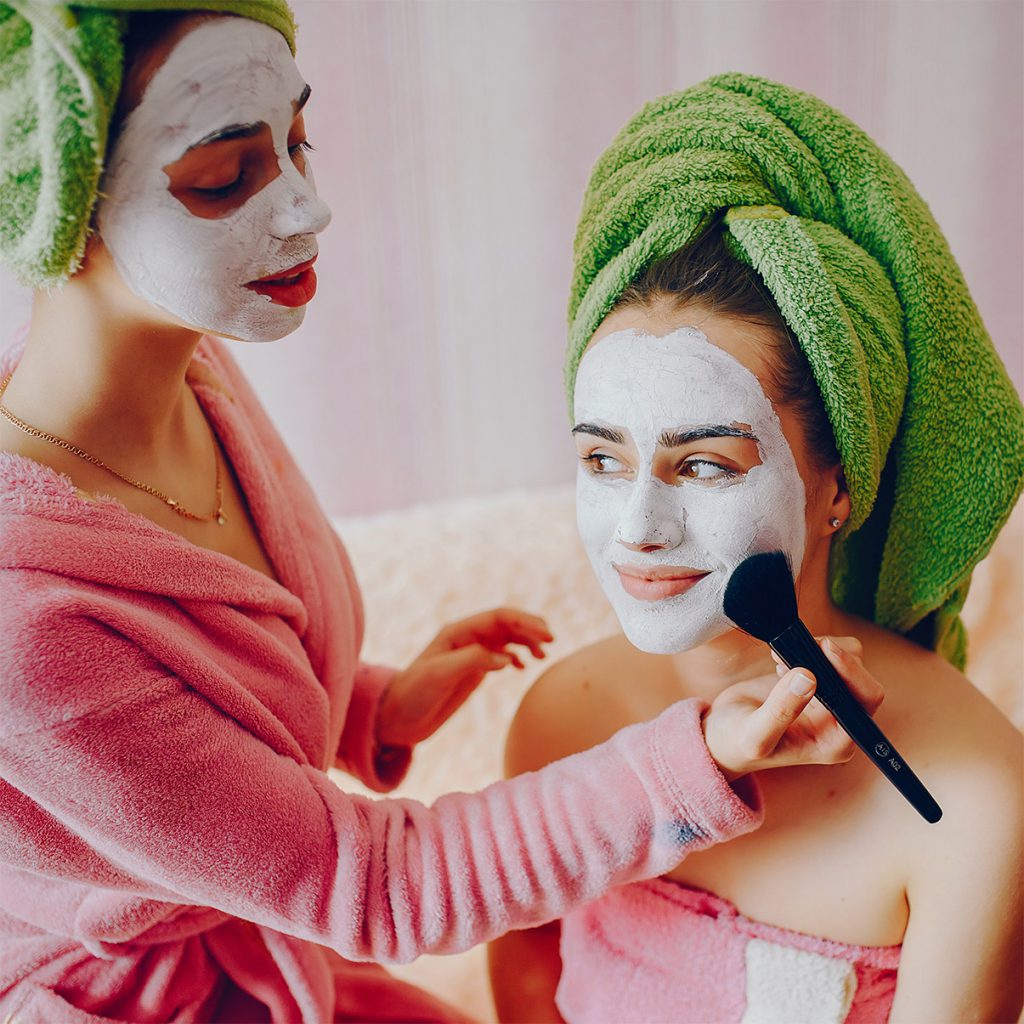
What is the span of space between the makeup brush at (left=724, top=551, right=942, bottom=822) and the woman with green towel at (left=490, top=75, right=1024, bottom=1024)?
0.01 m

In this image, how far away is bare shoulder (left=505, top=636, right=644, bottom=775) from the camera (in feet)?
2.72

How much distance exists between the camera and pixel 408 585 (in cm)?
123

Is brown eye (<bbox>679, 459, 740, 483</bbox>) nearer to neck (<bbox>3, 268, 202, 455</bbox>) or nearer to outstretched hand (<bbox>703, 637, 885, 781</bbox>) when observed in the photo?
outstretched hand (<bbox>703, 637, 885, 781</bbox>)

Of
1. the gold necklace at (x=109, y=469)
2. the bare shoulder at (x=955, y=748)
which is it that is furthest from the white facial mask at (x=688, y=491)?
the gold necklace at (x=109, y=469)

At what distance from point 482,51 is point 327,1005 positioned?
3.23 ft

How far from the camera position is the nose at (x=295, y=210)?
0.57 metres

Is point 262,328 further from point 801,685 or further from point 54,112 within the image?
point 801,685

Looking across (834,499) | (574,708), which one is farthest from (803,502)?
(574,708)

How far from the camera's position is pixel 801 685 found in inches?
22.4

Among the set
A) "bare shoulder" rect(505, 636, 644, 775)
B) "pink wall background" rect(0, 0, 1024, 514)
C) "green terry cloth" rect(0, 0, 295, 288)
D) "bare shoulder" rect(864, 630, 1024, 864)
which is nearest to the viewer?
"green terry cloth" rect(0, 0, 295, 288)

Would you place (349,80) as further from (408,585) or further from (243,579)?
(243,579)

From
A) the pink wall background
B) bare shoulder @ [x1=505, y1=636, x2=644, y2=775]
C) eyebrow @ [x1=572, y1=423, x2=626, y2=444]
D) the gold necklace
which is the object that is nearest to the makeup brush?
Answer: eyebrow @ [x1=572, y1=423, x2=626, y2=444]

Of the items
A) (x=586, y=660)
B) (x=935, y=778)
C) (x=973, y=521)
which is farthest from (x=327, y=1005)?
(x=973, y=521)

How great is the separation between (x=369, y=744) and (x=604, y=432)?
1.30 ft
